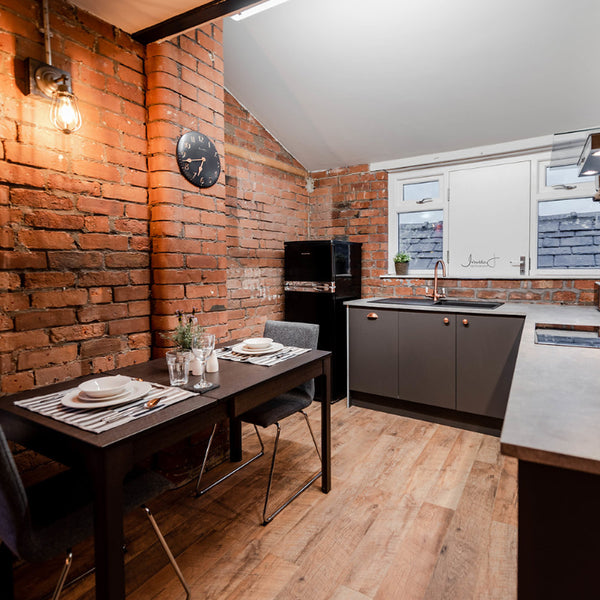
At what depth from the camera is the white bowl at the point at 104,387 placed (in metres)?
1.39

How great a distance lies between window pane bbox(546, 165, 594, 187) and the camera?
10.6ft

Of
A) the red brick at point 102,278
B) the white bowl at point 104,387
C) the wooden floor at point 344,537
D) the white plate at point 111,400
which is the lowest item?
the wooden floor at point 344,537

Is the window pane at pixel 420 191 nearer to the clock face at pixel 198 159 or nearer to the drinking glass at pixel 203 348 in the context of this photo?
the clock face at pixel 198 159

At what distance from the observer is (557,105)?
2941mm

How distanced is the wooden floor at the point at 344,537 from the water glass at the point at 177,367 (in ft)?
2.55

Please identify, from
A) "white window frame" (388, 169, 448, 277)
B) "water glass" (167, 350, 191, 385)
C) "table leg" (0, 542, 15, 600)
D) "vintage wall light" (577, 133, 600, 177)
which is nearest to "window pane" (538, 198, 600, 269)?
"white window frame" (388, 169, 448, 277)

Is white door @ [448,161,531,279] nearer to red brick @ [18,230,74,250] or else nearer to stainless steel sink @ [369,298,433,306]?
stainless steel sink @ [369,298,433,306]

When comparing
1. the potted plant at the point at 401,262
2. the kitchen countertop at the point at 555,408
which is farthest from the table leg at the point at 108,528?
the potted plant at the point at 401,262

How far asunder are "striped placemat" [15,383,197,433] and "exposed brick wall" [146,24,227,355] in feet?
2.41

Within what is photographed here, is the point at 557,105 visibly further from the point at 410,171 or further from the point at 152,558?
the point at 152,558

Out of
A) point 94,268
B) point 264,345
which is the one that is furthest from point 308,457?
point 94,268

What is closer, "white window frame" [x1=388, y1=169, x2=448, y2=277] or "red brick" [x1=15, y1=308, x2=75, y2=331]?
"red brick" [x1=15, y1=308, x2=75, y2=331]

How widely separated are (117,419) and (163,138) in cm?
151

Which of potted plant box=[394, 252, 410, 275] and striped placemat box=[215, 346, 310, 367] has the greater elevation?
potted plant box=[394, 252, 410, 275]
